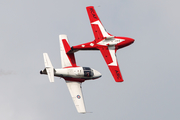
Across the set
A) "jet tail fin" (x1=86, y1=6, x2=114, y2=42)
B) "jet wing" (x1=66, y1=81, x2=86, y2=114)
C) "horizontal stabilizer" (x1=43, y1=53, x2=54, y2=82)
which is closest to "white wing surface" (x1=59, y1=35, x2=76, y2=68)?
"jet wing" (x1=66, y1=81, x2=86, y2=114)

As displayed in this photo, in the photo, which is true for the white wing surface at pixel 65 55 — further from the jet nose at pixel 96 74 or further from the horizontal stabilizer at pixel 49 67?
the horizontal stabilizer at pixel 49 67

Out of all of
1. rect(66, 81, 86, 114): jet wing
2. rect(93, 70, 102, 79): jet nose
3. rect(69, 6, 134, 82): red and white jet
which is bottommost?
rect(66, 81, 86, 114): jet wing

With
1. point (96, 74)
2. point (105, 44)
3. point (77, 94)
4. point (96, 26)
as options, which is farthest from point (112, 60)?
point (77, 94)

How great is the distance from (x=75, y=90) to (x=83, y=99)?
1950 millimetres

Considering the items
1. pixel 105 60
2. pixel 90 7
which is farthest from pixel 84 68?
pixel 90 7

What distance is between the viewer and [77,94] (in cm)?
8162

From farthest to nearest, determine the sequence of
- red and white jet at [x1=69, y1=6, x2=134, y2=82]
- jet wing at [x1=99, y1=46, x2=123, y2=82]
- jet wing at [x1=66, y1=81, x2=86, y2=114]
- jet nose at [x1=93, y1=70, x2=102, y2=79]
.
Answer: jet nose at [x1=93, y1=70, x2=102, y2=79]
red and white jet at [x1=69, y1=6, x2=134, y2=82]
jet wing at [x1=99, y1=46, x2=123, y2=82]
jet wing at [x1=66, y1=81, x2=86, y2=114]

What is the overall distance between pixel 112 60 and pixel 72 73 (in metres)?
6.60

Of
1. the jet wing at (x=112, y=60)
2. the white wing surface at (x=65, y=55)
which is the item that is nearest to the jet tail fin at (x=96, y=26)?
the jet wing at (x=112, y=60)

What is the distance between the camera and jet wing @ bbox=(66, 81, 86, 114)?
80156mm

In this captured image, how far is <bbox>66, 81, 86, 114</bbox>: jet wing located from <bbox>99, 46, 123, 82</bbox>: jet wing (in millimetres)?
5715

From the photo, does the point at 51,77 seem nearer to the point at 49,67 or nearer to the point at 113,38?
the point at 49,67

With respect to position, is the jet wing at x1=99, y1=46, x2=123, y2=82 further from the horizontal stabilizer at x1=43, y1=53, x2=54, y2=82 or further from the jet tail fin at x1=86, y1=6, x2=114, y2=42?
the horizontal stabilizer at x1=43, y1=53, x2=54, y2=82

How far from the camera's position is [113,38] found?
281 ft
